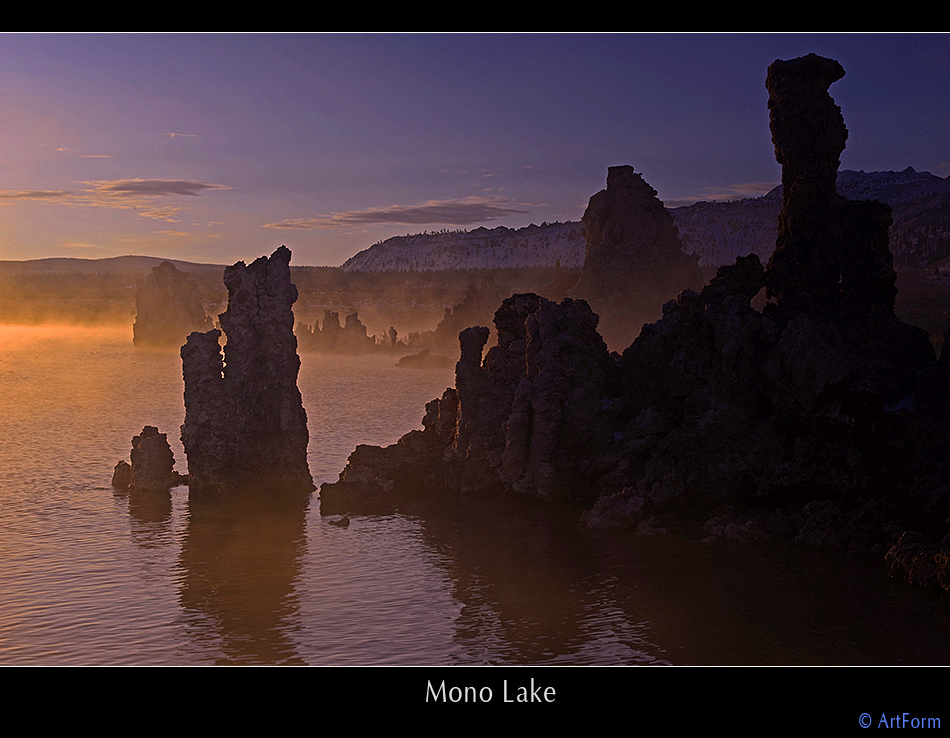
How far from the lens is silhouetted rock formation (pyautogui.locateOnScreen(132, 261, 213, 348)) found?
175 metres

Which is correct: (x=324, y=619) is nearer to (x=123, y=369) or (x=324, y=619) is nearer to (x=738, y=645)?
(x=738, y=645)

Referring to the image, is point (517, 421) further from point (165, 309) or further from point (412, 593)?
point (165, 309)

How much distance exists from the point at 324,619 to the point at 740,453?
18.9 meters

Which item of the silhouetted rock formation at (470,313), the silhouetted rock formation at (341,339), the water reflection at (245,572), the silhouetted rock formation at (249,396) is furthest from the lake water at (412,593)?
the silhouetted rock formation at (341,339)

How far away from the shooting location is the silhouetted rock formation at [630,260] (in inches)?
4724

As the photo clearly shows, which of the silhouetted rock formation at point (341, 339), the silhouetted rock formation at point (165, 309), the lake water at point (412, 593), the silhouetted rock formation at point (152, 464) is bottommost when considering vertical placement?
the lake water at point (412, 593)

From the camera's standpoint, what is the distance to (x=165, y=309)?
579ft

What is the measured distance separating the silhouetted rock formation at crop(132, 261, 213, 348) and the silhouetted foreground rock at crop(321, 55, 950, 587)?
133m

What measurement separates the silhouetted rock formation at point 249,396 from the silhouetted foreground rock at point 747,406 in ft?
10.5

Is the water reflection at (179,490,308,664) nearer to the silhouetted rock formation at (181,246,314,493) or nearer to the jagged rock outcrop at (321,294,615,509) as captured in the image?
the silhouetted rock formation at (181,246,314,493)

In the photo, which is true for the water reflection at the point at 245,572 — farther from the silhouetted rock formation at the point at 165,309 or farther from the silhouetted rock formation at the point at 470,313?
the silhouetted rock formation at the point at 165,309

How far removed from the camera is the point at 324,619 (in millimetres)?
31328

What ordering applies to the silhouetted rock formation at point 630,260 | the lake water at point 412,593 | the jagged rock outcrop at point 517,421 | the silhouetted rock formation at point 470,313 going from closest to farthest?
the lake water at point 412,593
the jagged rock outcrop at point 517,421
the silhouetted rock formation at point 630,260
the silhouetted rock formation at point 470,313

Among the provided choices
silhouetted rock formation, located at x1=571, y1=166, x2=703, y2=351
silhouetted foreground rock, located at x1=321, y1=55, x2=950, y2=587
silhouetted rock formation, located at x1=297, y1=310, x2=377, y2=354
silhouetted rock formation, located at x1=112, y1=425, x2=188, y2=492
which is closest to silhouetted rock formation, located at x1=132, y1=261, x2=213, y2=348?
silhouetted rock formation, located at x1=297, y1=310, x2=377, y2=354
